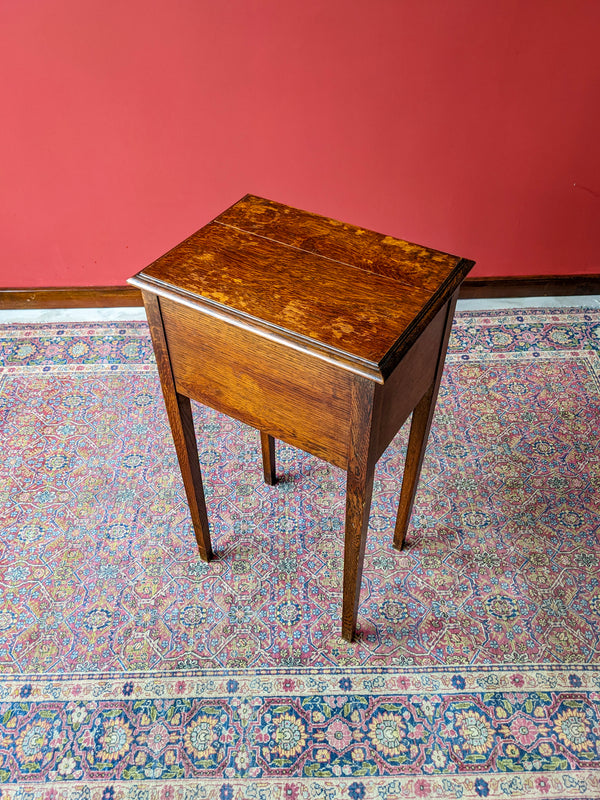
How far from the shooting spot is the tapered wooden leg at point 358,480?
1.35m

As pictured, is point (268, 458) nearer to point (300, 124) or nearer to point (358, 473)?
point (358, 473)

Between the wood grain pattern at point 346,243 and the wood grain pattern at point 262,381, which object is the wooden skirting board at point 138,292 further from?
the wood grain pattern at point 262,381

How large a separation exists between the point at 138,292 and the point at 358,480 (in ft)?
6.66

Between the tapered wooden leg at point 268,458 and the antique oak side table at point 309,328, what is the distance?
554 millimetres

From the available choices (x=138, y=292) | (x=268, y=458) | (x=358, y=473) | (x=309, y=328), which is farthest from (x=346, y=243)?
(x=138, y=292)

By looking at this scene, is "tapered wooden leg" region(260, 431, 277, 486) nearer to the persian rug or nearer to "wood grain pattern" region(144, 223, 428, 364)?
the persian rug

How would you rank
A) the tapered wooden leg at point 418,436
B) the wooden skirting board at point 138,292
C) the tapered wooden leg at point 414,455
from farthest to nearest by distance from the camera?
1. the wooden skirting board at point 138,292
2. the tapered wooden leg at point 414,455
3. the tapered wooden leg at point 418,436

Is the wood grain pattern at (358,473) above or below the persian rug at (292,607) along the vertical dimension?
above

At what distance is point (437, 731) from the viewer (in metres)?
1.79

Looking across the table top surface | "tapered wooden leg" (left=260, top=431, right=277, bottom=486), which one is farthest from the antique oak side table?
"tapered wooden leg" (left=260, top=431, right=277, bottom=486)

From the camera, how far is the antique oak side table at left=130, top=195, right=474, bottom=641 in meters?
1.36

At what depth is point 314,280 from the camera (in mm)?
1500

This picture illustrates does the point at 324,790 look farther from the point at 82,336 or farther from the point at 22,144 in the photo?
the point at 22,144

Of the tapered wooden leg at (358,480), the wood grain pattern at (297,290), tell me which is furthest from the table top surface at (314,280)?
the tapered wooden leg at (358,480)
